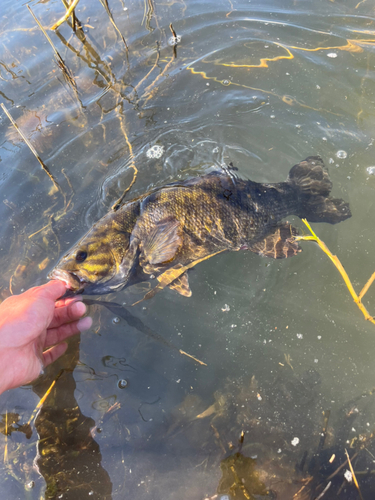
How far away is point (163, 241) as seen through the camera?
308 cm

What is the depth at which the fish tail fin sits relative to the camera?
3535mm

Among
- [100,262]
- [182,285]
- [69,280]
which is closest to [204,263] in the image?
[182,285]

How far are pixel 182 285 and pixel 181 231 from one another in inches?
26.3

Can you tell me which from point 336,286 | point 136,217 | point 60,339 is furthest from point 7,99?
point 336,286

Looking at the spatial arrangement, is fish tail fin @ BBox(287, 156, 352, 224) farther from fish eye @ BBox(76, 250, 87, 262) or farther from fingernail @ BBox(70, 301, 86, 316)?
fingernail @ BBox(70, 301, 86, 316)

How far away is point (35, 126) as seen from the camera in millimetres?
5059

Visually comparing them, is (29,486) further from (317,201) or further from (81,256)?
(317,201)

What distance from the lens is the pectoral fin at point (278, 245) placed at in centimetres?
348

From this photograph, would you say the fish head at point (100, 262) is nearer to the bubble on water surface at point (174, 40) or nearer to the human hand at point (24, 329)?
the human hand at point (24, 329)

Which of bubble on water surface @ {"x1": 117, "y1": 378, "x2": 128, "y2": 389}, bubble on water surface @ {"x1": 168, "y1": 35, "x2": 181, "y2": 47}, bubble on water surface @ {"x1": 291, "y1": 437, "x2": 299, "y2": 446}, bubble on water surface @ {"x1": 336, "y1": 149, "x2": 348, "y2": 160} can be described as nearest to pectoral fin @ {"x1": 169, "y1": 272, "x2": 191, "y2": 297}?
bubble on water surface @ {"x1": 117, "y1": 378, "x2": 128, "y2": 389}

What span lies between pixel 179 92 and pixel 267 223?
324 centimetres

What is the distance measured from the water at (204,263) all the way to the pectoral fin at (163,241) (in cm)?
72

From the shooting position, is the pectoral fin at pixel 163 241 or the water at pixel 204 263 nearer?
the water at pixel 204 263

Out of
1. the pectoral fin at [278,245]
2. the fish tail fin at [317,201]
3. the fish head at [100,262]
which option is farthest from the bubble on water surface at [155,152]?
the pectoral fin at [278,245]
